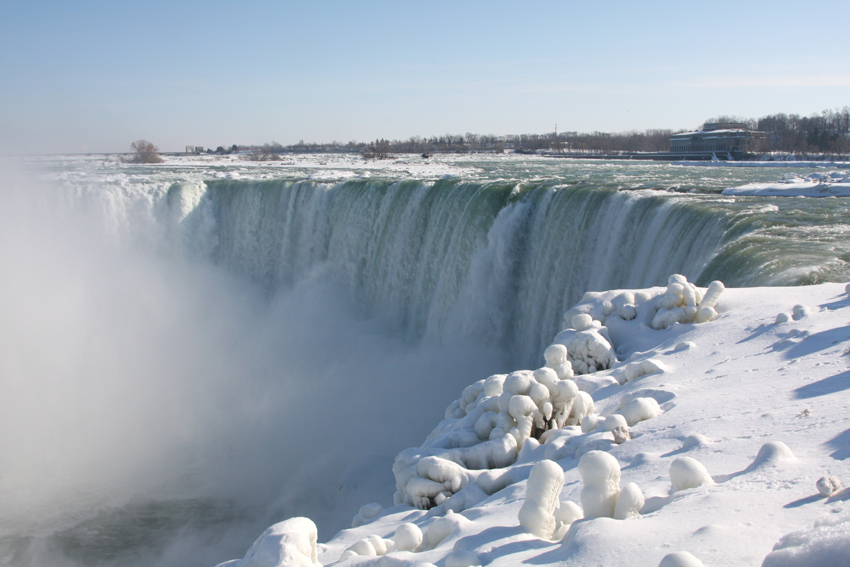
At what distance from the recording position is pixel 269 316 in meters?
20.7

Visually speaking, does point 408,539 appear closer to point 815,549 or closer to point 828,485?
point 828,485

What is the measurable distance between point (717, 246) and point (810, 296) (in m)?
3.10

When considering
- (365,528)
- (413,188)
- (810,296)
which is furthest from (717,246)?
(413,188)

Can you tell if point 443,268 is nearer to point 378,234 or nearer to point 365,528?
point 378,234

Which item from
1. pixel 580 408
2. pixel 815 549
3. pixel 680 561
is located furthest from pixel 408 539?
pixel 815 549

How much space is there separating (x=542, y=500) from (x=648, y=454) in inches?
A: 41.3

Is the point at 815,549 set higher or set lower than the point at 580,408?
higher

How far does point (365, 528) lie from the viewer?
4.43 metres

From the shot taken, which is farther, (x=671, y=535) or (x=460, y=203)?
(x=460, y=203)

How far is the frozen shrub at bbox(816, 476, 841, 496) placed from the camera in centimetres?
266

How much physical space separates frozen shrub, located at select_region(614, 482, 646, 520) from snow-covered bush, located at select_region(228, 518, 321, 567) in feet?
4.83

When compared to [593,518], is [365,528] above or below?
below

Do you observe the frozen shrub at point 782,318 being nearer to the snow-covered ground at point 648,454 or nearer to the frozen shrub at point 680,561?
the snow-covered ground at point 648,454

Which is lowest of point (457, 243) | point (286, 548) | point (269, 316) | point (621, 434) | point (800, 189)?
point (269, 316)
